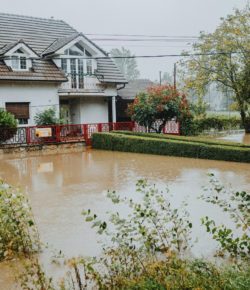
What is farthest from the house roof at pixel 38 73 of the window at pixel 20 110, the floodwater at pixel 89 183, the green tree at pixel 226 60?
the green tree at pixel 226 60

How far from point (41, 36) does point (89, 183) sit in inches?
677

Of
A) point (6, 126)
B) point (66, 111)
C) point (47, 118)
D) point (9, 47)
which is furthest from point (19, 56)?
point (66, 111)

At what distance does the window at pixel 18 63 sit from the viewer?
22.8 m

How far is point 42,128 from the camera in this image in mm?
21500

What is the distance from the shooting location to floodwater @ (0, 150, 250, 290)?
7.02 metres

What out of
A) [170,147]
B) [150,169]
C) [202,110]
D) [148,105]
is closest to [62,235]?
[150,169]

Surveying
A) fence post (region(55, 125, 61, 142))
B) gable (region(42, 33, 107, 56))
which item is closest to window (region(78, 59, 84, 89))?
gable (region(42, 33, 107, 56))

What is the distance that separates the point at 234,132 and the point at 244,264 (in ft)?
92.3

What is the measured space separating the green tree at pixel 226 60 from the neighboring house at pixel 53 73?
5892 millimetres

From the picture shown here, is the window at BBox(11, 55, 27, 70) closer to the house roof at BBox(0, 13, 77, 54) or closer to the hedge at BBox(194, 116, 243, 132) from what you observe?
the house roof at BBox(0, 13, 77, 54)

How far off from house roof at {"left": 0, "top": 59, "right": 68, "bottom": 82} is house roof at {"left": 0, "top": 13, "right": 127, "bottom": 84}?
10 cm

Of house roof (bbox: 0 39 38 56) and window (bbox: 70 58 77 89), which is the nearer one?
house roof (bbox: 0 39 38 56)

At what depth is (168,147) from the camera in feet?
60.1

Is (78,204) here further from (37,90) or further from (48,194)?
(37,90)
